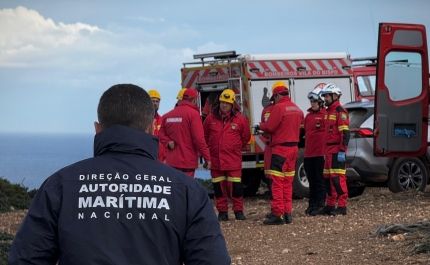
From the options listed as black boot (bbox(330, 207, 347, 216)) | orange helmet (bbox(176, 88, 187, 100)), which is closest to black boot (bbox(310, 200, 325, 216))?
black boot (bbox(330, 207, 347, 216))

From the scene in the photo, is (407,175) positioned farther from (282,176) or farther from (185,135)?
(185,135)

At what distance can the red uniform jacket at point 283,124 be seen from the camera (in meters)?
9.99

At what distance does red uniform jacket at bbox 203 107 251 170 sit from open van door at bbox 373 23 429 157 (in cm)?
177

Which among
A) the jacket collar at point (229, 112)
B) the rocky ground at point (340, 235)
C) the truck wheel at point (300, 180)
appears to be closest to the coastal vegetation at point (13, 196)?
the rocky ground at point (340, 235)

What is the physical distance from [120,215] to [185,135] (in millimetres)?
7835

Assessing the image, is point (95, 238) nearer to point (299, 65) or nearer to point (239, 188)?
point (239, 188)

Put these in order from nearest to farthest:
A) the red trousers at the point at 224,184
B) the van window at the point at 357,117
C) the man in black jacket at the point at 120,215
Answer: the man in black jacket at the point at 120,215, the red trousers at the point at 224,184, the van window at the point at 357,117

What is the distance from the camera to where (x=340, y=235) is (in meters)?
8.88

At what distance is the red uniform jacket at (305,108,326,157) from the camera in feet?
36.4

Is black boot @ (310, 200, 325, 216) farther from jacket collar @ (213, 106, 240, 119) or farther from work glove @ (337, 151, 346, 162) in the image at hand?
jacket collar @ (213, 106, 240, 119)

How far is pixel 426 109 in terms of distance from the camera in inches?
410

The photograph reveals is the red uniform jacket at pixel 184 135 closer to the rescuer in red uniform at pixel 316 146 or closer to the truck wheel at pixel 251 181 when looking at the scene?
the rescuer in red uniform at pixel 316 146

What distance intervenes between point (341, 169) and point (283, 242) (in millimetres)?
2018

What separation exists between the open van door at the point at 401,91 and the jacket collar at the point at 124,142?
7.87m
